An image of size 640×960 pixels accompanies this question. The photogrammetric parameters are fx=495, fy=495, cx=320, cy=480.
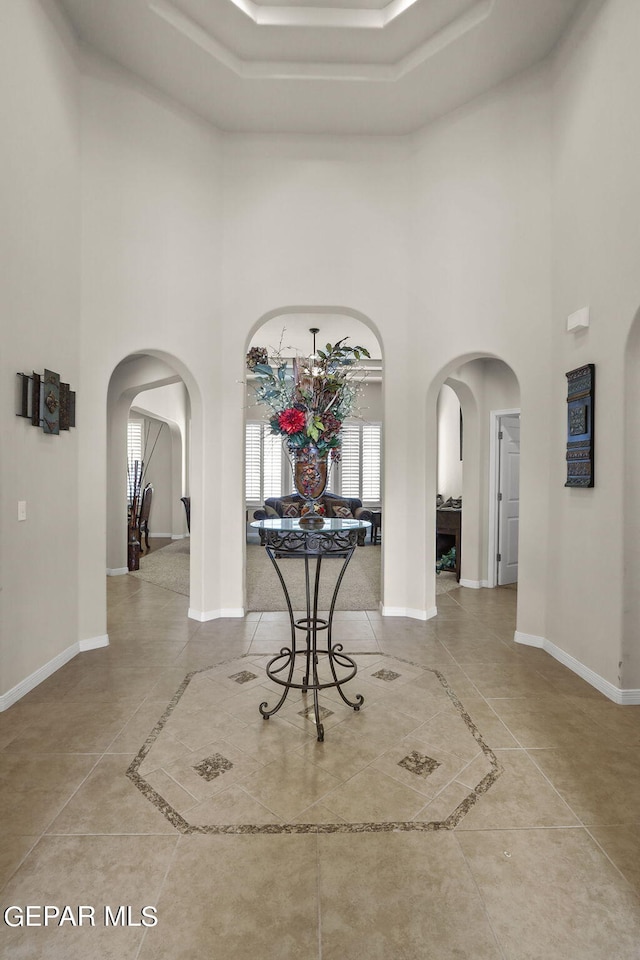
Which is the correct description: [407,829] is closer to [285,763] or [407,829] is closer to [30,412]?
[285,763]

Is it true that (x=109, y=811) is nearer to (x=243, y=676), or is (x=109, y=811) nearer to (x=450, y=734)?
(x=243, y=676)

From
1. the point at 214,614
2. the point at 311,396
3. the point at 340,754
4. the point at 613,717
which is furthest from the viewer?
the point at 214,614

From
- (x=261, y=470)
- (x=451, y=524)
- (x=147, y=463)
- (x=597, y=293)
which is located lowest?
(x=451, y=524)

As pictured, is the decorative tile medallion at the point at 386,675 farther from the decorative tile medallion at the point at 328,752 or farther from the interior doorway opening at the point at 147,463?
the interior doorway opening at the point at 147,463

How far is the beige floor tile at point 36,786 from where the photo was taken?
77.4 inches

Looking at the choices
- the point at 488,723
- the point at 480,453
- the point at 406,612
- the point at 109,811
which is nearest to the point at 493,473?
the point at 480,453

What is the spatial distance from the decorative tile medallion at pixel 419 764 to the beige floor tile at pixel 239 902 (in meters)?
0.64

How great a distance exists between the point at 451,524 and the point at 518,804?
16.0 feet

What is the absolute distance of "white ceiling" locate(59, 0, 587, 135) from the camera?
3.63m

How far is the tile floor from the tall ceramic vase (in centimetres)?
117

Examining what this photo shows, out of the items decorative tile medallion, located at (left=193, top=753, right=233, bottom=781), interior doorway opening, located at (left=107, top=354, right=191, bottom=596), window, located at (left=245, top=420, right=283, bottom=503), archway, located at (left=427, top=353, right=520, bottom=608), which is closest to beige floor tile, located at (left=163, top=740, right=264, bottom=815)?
decorative tile medallion, located at (left=193, top=753, right=233, bottom=781)

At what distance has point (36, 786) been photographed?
219cm

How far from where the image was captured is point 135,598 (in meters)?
5.55

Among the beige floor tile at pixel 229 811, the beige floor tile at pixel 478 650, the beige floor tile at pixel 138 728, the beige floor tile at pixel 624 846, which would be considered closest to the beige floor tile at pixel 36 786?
the beige floor tile at pixel 138 728
